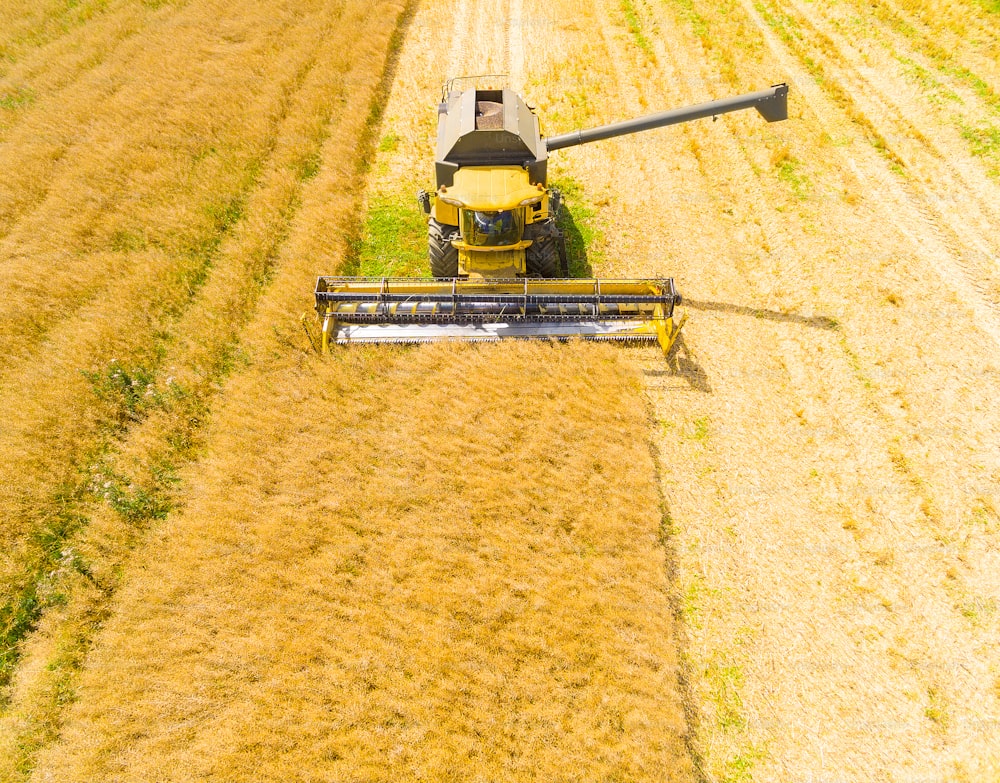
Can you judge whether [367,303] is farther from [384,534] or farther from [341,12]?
[341,12]

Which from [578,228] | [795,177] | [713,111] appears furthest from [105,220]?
[795,177]

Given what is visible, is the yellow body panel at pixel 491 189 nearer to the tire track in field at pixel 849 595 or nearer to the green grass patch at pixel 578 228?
the green grass patch at pixel 578 228

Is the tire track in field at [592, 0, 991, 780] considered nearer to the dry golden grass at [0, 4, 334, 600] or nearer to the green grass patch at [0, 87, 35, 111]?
the dry golden grass at [0, 4, 334, 600]

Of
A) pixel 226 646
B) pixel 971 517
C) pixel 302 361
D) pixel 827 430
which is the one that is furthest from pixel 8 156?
pixel 971 517

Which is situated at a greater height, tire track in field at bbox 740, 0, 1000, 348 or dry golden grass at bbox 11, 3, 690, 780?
tire track in field at bbox 740, 0, 1000, 348

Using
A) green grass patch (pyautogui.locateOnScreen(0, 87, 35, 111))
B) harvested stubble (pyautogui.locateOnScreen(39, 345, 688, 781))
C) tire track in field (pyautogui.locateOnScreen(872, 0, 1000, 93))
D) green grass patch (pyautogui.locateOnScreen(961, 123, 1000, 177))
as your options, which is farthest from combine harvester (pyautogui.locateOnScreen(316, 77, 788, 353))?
green grass patch (pyautogui.locateOnScreen(0, 87, 35, 111))

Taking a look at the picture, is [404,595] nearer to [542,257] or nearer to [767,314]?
[542,257]

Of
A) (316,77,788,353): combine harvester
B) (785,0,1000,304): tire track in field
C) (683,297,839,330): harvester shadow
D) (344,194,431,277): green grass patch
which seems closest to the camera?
(316,77,788,353): combine harvester
